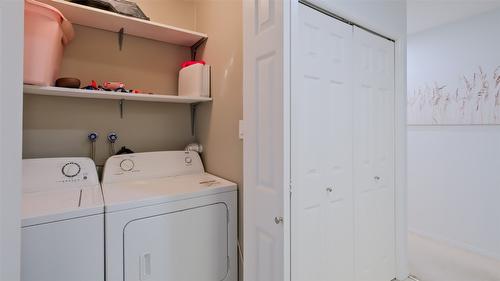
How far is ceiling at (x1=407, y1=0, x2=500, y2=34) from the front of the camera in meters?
2.25

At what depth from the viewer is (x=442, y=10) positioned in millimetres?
2379

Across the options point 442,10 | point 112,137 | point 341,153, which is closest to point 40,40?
point 112,137

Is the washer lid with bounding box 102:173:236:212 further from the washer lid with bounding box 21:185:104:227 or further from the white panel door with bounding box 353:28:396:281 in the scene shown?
the white panel door with bounding box 353:28:396:281

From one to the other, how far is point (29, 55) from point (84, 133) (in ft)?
2.24

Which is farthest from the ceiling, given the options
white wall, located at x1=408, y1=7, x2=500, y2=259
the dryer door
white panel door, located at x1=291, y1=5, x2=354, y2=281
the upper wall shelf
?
the dryer door

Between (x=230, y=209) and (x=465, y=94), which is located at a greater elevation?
(x=465, y=94)

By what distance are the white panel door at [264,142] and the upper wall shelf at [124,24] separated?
0.83 m

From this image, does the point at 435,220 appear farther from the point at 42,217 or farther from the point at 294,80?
the point at 42,217

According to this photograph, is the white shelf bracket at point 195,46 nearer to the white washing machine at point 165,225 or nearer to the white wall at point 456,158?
the white washing machine at point 165,225

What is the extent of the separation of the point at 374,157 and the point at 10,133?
2.02 metres

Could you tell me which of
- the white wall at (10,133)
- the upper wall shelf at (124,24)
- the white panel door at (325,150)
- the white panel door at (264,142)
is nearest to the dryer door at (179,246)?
the white panel door at (264,142)

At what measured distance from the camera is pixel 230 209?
1626mm

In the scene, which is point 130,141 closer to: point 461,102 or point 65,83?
point 65,83

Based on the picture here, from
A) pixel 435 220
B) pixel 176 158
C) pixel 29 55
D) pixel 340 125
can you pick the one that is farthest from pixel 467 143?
pixel 29 55
